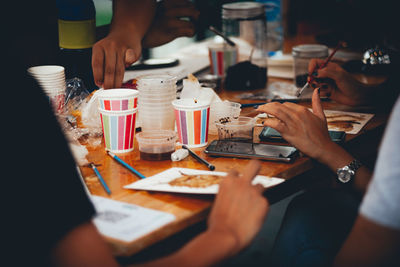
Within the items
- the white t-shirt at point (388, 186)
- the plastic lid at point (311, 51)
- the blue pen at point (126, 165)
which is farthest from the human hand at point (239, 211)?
the plastic lid at point (311, 51)

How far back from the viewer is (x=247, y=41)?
9.48 ft

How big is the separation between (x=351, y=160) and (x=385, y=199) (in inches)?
22.8

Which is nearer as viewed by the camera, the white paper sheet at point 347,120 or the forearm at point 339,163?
the forearm at point 339,163

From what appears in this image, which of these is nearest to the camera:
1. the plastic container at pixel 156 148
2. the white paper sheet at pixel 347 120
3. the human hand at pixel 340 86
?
the plastic container at pixel 156 148

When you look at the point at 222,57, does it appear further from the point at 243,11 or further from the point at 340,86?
the point at 340,86

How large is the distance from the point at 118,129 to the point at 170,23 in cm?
110

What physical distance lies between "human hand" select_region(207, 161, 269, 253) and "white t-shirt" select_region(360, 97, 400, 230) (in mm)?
231

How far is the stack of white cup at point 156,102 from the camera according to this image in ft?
5.44

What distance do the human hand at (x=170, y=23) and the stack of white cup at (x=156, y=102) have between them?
85 centimetres

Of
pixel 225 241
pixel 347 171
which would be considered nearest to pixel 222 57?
pixel 347 171

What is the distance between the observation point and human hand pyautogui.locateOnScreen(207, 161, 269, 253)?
997 millimetres

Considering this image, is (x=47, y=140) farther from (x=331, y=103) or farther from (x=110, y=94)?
(x=331, y=103)

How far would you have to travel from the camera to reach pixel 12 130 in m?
0.79

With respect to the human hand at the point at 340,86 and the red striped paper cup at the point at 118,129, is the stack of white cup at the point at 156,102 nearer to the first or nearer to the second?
the red striped paper cup at the point at 118,129
